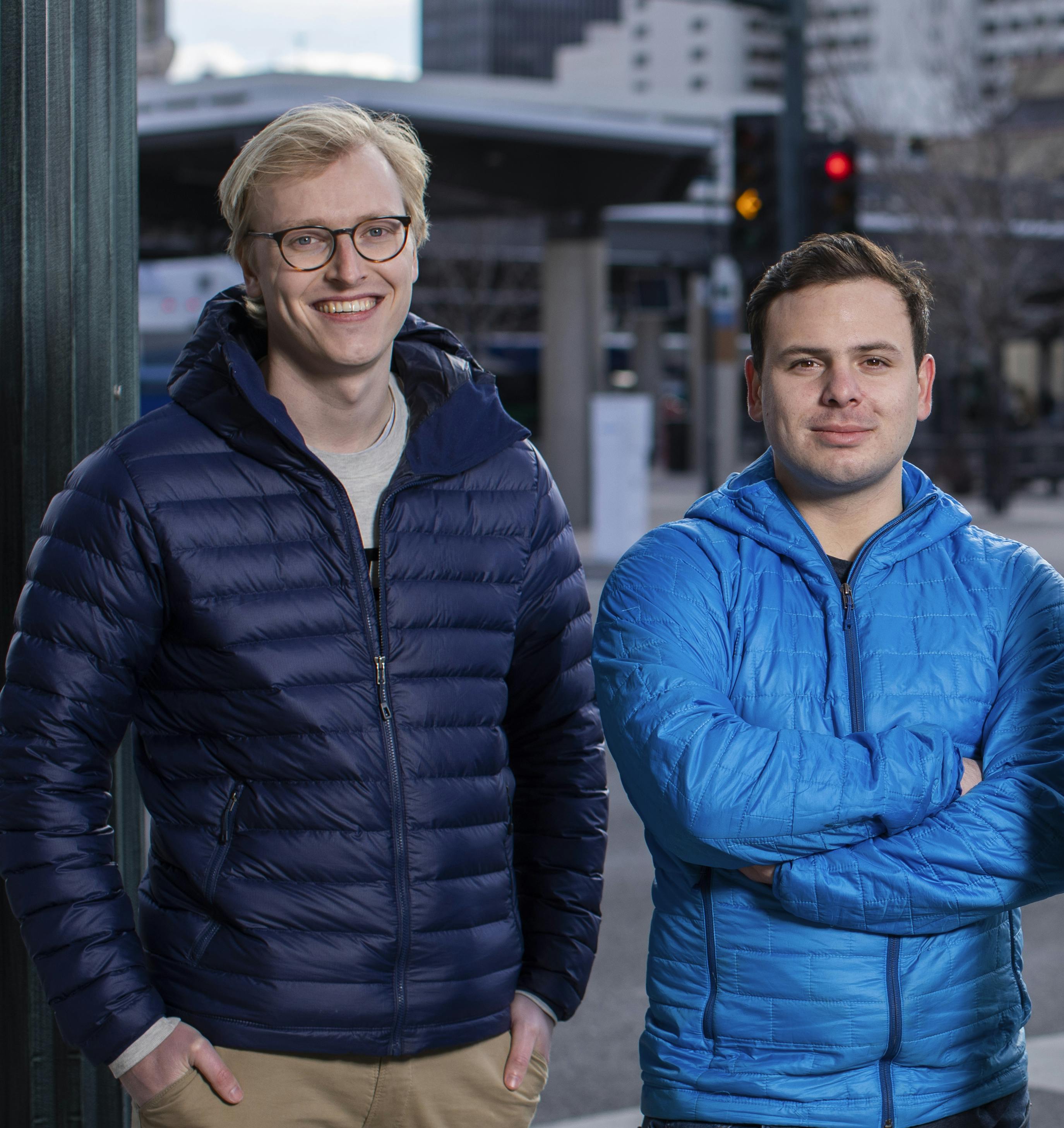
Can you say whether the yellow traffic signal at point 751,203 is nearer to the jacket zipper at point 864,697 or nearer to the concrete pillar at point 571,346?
the concrete pillar at point 571,346

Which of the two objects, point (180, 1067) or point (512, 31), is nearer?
point (180, 1067)

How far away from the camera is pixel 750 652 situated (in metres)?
2.35

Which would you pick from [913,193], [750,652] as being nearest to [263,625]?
[750,652]

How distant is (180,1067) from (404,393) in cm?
109

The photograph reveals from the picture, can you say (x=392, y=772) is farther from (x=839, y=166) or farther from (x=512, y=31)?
(x=512, y=31)

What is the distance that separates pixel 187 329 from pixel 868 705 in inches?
806

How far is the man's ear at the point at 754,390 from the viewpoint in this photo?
8.25ft

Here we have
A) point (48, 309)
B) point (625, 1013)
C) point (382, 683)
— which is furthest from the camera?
point (625, 1013)

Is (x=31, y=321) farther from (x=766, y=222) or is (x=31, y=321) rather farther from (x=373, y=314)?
(x=766, y=222)

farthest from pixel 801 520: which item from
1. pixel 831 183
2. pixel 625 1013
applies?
pixel 831 183

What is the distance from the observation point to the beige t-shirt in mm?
2512

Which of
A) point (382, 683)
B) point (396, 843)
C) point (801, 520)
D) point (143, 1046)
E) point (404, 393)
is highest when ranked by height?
point (404, 393)

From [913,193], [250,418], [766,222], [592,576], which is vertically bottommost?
[592,576]

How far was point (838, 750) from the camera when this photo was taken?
2.25 m
